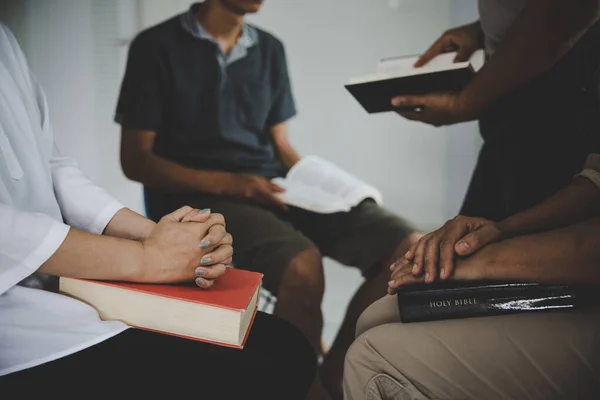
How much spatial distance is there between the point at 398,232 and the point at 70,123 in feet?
2.02

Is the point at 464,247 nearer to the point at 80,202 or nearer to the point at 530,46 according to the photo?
the point at 530,46

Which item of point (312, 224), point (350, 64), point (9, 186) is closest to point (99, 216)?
point (9, 186)

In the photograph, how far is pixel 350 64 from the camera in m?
0.97

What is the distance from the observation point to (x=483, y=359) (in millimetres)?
716

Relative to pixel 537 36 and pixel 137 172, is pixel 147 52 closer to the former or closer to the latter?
pixel 137 172

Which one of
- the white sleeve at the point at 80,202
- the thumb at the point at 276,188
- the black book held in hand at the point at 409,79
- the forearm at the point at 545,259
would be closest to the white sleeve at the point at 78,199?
the white sleeve at the point at 80,202

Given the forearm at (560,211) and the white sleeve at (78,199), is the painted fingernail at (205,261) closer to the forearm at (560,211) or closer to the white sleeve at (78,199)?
the white sleeve at (78,199)

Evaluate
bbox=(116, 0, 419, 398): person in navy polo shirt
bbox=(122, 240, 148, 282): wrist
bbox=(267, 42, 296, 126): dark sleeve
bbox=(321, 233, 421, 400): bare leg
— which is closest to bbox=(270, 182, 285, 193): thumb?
bbox=(116, 0, 419, 398): person in navy polo shirt

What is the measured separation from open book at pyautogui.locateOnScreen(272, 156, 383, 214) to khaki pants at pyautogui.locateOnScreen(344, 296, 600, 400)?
29 centimetres

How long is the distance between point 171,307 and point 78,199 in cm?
26

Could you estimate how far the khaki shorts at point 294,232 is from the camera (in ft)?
3.09

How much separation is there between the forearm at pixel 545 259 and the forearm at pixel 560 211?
2 cm

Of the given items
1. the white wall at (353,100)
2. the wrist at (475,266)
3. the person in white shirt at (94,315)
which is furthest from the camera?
the white wall at (353,100)

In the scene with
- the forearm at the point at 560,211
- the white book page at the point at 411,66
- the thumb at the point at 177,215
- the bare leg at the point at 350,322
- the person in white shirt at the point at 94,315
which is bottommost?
the bare leg at the point at 350,322
